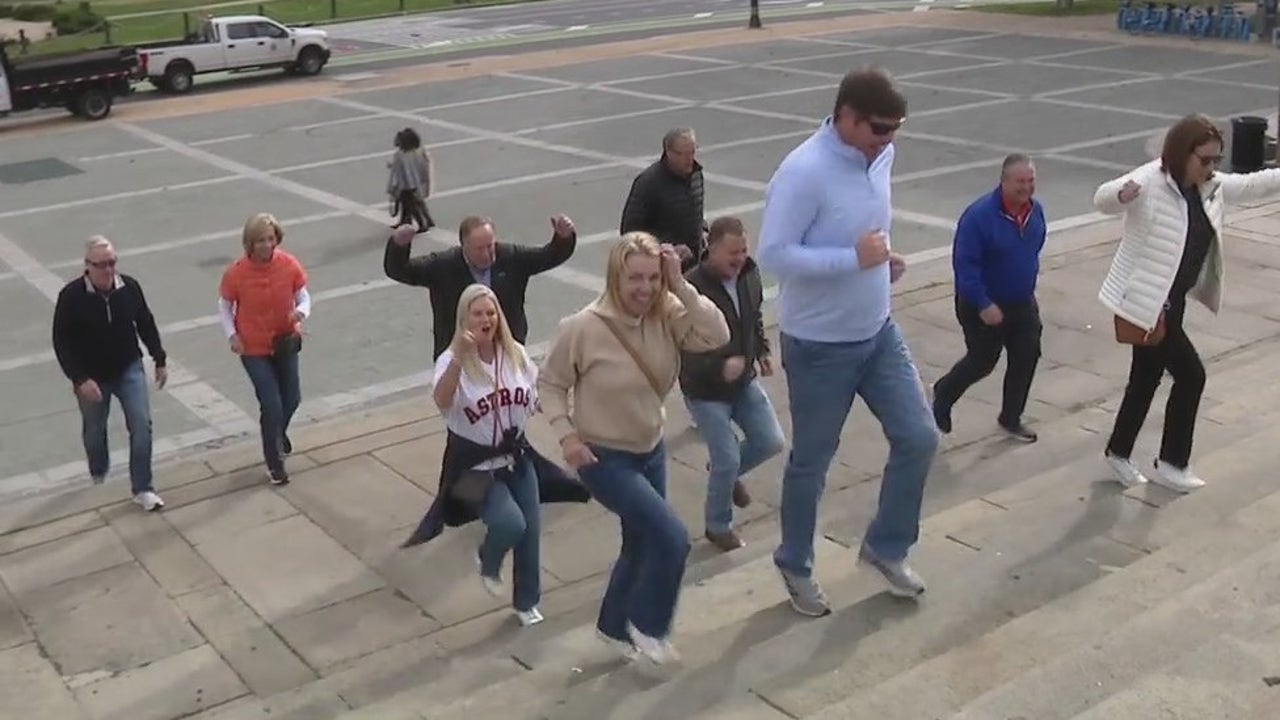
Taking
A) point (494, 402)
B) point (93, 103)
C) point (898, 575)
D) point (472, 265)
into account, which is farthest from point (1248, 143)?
point (93, 103)

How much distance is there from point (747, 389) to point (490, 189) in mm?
11945

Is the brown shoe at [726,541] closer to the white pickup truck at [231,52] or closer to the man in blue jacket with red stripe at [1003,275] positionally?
the man in blue jacket with red stripe at [1003,275]

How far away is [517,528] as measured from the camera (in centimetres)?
582

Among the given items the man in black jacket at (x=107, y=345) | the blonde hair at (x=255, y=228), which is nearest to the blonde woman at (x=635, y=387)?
the blonde hair at (x=255, y=228)

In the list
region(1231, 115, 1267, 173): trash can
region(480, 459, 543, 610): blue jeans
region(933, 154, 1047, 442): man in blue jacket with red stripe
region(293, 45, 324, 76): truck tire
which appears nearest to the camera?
region(480, 459, 543, 610): blue jeans

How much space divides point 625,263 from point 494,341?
1.20m

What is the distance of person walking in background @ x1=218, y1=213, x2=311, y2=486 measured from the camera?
8.12 metres

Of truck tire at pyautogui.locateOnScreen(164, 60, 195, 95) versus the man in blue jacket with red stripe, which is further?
truck tire at pyautogui.locateOnScreen(164, 60, 195, 95)

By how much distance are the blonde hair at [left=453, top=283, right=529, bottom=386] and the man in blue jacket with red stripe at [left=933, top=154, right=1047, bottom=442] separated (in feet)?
9.34

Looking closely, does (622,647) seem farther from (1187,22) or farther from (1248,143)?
(1187,22)

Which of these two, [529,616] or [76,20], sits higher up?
[76,20]

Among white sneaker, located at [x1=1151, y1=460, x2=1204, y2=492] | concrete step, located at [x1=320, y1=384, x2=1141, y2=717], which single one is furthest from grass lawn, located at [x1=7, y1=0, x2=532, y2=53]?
white sneaker, located at [x1=1151, y1=460, x2=1204, y2=492]

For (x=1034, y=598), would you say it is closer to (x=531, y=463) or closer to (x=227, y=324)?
(x=531, y=463)

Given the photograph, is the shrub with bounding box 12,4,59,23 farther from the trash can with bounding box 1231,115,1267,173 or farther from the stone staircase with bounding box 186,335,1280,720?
the stone staircase with bounding box 186,335,1280,720
